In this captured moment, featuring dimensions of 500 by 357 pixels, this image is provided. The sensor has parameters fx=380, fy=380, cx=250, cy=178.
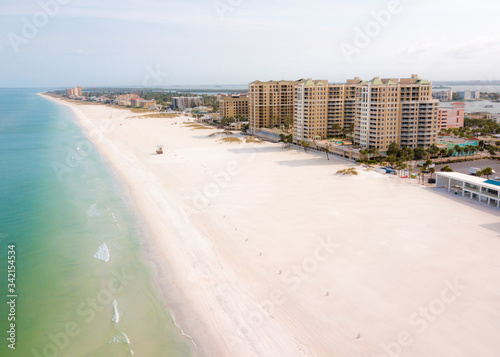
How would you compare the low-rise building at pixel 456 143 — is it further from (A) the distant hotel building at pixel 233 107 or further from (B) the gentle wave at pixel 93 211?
(A) the distant hotel building at pixel 233 107

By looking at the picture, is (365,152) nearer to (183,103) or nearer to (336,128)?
(336,128)

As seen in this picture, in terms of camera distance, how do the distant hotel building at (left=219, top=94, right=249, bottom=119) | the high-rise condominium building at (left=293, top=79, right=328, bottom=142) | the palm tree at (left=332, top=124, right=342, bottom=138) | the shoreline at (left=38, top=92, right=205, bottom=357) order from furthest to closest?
the distant hotel building at (left=219, top=94, right=249, bottom=119) < the palm tree at (left=332, top=124, right=342, bottom=138) < the high-rise condominium building at (left=293, top=79, right=328, bottom=142) < the shoreline at (left=38, top=92, right=205, bottom=357)

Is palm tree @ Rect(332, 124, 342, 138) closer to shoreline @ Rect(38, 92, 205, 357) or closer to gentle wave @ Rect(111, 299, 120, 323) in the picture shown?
shoreline @ Rect(38, 92, 205, 357)

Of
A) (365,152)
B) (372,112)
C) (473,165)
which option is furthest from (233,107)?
(473,165)

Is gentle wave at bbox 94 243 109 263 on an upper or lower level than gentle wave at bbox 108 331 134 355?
upper

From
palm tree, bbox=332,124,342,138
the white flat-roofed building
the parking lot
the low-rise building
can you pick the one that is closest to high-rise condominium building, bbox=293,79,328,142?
palm tree, bbox=332,124,342,138
